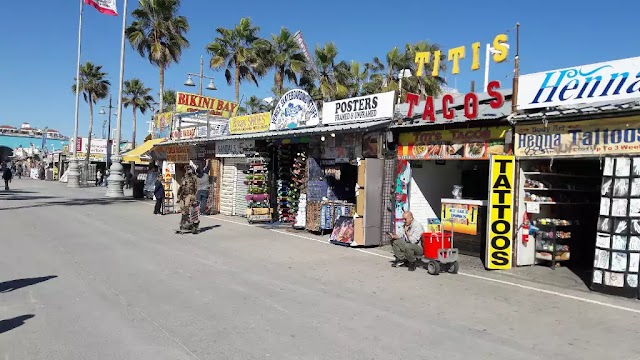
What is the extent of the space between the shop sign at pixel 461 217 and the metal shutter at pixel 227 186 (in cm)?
1050

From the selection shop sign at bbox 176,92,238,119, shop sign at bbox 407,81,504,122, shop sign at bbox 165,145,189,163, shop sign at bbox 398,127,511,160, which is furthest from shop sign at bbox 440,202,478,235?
shop sign at bbox 176,92,238,119

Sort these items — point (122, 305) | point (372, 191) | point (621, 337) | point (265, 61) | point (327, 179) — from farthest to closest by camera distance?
point (265, 61), point (327, 179), point (372, 191), point (122, 305), point (621, 337)

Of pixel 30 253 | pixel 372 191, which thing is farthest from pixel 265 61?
pixel 30 253

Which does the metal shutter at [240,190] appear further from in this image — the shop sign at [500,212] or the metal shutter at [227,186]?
the shop sign at [500,212]

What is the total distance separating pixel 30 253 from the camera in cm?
1053

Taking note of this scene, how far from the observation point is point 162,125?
28.4 meters

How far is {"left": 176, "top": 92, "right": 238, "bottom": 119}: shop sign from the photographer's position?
26.9 metres

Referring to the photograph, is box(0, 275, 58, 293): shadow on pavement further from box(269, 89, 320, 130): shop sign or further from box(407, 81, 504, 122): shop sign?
box(269, 89, 320, 130): shop sign

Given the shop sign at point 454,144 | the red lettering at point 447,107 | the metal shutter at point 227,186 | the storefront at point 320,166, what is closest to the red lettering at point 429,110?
the red lettering at point 447,107

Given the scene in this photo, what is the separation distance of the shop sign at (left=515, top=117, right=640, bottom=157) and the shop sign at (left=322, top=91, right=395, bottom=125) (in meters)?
3.93

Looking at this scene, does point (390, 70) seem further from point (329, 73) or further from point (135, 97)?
point (135, 97)

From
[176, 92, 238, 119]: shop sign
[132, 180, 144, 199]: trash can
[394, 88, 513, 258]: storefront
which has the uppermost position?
[176, 92, 238, 119]: shop sign

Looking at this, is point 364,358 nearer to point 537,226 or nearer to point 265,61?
point 537,226

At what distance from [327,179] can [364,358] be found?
1077 centimetres
